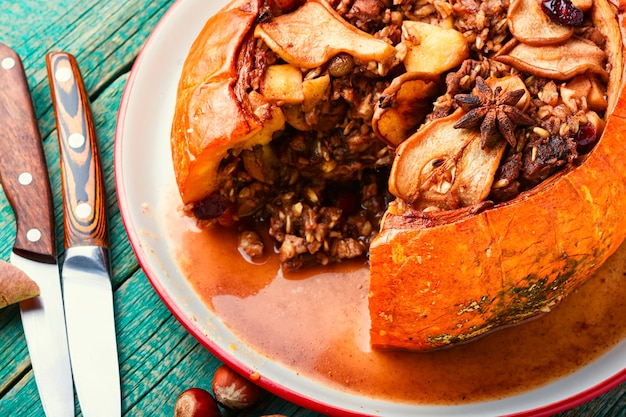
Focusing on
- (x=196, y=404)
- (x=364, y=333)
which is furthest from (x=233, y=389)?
(x=364, y=333)

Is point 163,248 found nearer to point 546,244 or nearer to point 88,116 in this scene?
point 88,116

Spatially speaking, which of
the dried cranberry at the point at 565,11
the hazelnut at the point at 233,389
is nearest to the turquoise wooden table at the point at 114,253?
the hazelnut at the point at 233,389

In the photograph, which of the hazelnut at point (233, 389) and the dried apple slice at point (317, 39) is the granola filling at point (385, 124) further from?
the hazelnut at point (233, 389)

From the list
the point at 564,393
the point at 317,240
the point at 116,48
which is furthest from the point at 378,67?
the point at 116,48

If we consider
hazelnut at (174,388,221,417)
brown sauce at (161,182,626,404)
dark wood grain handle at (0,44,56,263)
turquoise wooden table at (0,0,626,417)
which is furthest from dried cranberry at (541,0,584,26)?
dark wood grain handle at (0,44,56,263)

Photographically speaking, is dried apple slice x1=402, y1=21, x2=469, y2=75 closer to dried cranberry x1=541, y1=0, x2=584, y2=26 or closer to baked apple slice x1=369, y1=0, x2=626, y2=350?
baked apple slice x1=369, y1=0, x2=626, y2=350

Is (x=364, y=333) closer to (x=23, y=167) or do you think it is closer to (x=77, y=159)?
(x=77, y=159)
